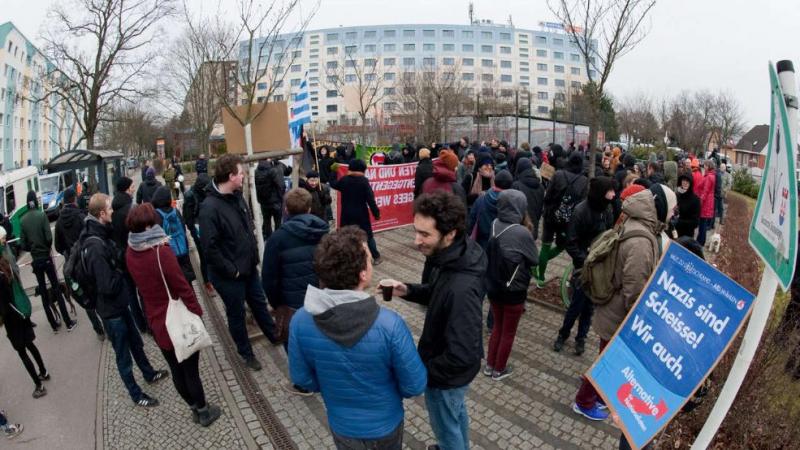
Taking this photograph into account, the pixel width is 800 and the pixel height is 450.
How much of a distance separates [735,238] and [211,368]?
337 inches

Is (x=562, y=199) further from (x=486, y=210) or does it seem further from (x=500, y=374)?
(x=500, y=374)

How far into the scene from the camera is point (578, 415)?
3.99 m

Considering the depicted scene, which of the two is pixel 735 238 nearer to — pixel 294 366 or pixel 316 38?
pixel 294 366

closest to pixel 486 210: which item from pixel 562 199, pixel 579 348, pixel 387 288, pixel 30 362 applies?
pixel 562 199

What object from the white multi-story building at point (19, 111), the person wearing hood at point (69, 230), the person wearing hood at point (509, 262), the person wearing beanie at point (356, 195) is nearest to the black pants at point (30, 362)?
the person wearing hood at point (69, 230)

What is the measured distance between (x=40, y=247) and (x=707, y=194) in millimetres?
11578

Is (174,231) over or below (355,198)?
below

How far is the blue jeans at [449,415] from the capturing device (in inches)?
108

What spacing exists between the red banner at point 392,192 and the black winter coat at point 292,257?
5.96 m

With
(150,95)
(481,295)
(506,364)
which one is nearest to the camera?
(481,295)

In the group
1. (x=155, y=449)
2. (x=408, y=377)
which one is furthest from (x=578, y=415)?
(x=155, y=449)

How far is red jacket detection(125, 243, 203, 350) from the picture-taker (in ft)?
12.0

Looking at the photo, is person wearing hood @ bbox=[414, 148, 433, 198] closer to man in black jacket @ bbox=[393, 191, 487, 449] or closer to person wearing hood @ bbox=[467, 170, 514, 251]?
person wearing hood @ bbox=[467, 170, 514, 251]

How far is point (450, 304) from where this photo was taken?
2.52 m
